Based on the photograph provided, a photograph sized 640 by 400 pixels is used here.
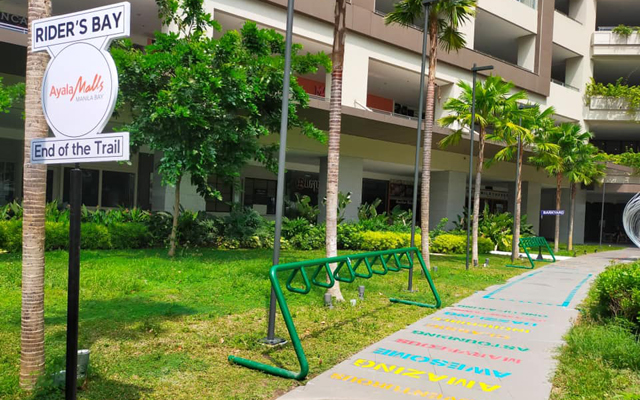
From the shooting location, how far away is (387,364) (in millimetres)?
6031

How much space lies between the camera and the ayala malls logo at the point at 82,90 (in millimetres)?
3309

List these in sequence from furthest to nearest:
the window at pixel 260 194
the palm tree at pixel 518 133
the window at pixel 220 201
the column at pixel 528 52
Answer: the column at pixel 528 52, the window at pixel 260 194, the window at pixel 220 201, the palm tree at pixel 518 133

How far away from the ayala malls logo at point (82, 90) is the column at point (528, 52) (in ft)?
103

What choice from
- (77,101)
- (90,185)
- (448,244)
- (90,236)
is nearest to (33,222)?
(77,101)

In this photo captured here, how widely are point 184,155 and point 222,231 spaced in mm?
5844

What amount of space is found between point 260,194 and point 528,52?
1808cm

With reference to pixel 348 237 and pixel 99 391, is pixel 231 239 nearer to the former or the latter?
pixel 348 237

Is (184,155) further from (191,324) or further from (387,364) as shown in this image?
(387,364)

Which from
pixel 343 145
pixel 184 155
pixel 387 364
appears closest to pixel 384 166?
pixel 343 145

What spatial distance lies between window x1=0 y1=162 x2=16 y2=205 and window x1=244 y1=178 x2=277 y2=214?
10.3m

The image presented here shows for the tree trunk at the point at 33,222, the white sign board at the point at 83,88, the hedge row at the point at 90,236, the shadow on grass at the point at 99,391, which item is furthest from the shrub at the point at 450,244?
the white sign board at the point at 83,88

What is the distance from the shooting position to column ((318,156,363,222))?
75.6 ft

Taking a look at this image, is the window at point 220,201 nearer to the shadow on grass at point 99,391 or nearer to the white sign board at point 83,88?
the shadow on grass at point 99,391

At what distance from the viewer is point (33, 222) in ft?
14.4
